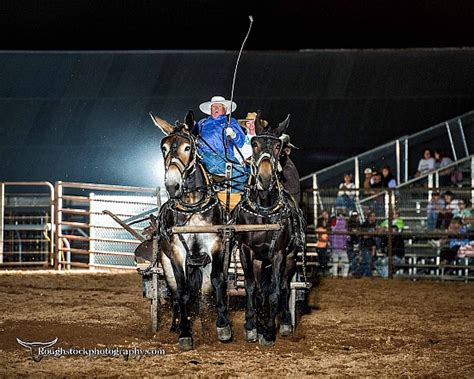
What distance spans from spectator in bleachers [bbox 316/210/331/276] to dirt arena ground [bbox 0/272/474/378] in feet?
7.70

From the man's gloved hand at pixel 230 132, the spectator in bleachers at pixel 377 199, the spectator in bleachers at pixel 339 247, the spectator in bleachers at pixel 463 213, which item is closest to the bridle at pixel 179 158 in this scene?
the man's gloved hand at pixel 230 132

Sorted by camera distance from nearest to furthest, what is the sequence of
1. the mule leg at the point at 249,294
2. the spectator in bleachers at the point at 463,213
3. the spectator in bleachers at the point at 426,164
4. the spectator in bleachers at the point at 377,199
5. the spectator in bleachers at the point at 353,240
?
the mule leg at the point at 249,294, the spectator in bleachers at the point at 463,213, the spectator in bleachers at the point at 353,240, the spectator in bleachers at the point at 377,199, the spectator in bleachers at the point at 426,164

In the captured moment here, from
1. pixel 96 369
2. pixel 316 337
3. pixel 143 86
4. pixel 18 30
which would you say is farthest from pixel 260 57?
pixel 96 369

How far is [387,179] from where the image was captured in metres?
15.4

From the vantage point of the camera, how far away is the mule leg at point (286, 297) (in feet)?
25.2

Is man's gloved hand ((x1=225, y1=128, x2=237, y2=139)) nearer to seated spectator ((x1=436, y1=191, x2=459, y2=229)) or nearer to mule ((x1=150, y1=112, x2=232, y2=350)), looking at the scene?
mule ((x1=150, y1=112, x2=232, y2=350))

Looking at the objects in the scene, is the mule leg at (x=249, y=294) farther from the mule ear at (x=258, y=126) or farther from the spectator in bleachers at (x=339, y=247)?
the spectator in bleachers at (x=339, y=247)

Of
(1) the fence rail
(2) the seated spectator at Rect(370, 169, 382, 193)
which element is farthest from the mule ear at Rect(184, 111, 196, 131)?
(2) the seated spectator at Rect(370, 169, 382, 193)

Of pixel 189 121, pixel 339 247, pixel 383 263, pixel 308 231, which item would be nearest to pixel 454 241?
pixel 383 263

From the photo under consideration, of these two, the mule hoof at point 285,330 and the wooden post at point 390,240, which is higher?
the wooden post at point 390,240

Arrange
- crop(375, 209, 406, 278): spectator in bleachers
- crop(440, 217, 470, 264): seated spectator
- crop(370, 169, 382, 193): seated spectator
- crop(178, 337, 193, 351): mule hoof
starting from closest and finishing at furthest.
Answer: crop(178, 337, 193, 351): mule hoof < crop(440, 217, 470, 264): seated spectator < crop(375, 209, 406, 278): spectator in bleachers < crop(370, 169, 382, 193): seated spectator

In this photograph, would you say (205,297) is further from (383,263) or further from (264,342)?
(383,263)

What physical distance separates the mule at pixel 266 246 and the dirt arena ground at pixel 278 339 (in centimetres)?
20

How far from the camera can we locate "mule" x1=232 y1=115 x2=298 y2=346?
24.2 feet
